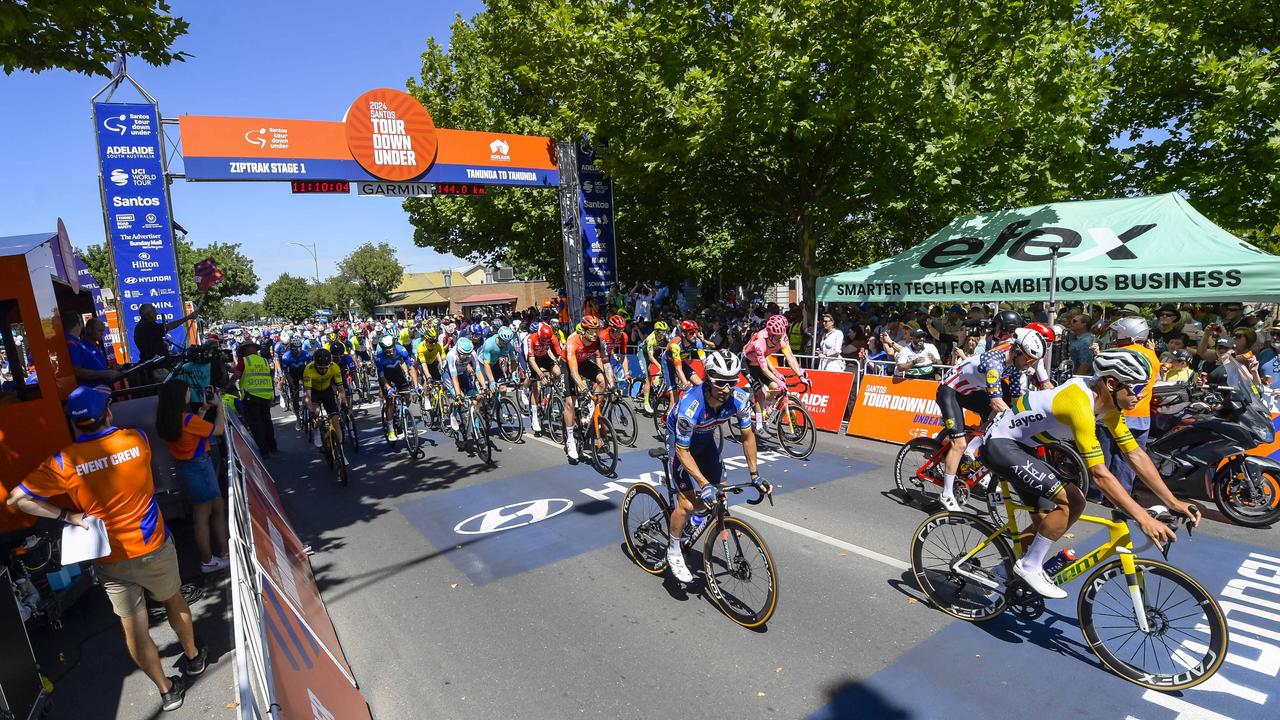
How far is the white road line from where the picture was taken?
591 cm

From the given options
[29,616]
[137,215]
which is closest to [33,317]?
[29,616]

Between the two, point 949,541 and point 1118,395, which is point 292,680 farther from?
point 1118,395

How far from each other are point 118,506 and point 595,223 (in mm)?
15890

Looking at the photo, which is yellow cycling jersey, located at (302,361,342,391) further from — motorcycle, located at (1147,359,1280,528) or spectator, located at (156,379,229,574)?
motorcycle, located at (1147,359,1280,528)

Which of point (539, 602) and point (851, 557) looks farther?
point (851, 557)

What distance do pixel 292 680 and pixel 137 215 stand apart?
16.1 meters

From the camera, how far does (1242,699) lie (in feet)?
12.6

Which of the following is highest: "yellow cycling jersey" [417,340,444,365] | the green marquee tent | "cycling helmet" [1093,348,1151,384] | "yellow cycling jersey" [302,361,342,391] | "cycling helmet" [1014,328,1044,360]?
the green marquee tent

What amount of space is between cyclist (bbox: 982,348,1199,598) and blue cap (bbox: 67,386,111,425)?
5950 mm

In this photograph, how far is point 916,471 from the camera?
7750mm

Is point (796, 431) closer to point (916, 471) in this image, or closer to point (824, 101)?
point (916, 471)

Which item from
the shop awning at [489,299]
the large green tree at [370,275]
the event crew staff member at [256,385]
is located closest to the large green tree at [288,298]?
the large green tree at [370,275]

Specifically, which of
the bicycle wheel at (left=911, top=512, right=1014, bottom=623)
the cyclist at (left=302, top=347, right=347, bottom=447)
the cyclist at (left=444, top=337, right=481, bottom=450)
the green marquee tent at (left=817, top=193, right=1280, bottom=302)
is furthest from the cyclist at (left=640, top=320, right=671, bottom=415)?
the bicycle wheel at (left=911, top=512, right=1014, bottom=623)

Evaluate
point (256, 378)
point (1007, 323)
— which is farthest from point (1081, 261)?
point (256, 378)
